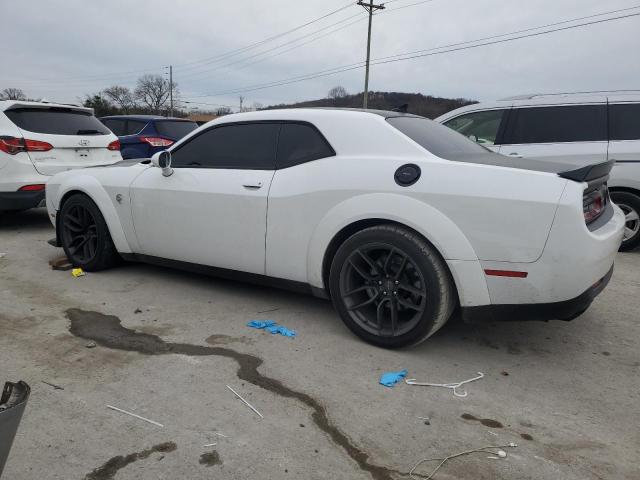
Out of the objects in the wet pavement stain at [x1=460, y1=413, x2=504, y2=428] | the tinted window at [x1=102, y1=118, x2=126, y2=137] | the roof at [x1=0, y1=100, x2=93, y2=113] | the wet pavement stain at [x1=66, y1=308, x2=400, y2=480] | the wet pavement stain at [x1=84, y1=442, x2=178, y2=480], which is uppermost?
the roof at [x1=0, y1=100, x2=93, y2=113]

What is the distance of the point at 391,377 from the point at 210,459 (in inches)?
44.1

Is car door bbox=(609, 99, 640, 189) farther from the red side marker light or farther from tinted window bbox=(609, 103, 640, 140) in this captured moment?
the red side marker light

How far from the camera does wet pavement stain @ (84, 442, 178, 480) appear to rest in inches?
81.1

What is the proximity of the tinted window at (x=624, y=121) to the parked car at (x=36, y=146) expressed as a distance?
655 cm

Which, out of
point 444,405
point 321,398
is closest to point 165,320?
point 321,398

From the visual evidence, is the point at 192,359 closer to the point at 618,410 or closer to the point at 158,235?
the point at 158,235

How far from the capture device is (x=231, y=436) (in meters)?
2.33

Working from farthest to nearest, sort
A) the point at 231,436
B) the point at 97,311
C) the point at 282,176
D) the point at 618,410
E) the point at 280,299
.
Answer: the point at 280,299 → the point at 97,311 → the point at 282,176 → the point at 618,410 → the point at 231,436

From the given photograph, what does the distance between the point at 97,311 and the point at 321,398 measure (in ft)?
6.82

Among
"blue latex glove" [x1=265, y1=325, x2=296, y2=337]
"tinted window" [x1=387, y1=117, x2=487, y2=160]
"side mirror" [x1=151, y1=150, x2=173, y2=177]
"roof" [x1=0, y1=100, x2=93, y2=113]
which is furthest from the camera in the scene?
"roof" [x1=0, y1=100, x2=93, y2=113]

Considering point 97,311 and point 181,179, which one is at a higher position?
point 181,179

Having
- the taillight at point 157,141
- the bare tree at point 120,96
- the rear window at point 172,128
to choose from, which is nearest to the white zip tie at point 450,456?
the taillight at point 157,141

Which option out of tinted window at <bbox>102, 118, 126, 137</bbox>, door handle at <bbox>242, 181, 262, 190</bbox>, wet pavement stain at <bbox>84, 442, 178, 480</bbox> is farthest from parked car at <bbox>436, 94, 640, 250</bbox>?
tinted window at <bbox>102, 118, 126, 137</bbox>

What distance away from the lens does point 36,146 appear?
21.0 ft
